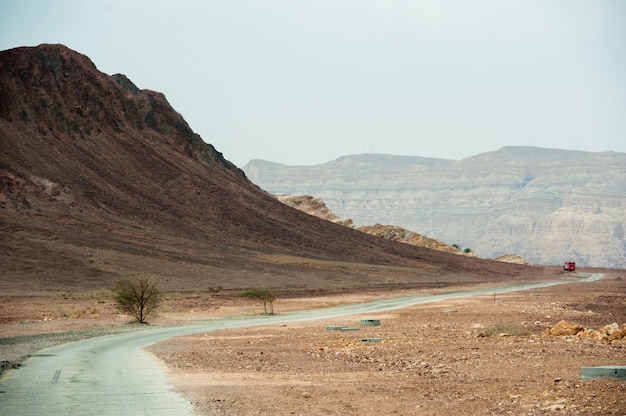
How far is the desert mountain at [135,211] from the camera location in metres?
101

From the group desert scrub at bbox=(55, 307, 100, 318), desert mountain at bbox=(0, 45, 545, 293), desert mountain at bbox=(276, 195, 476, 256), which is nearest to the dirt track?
desert scrub at bbox=(55, 307, 100, 318)

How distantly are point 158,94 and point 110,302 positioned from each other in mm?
95596

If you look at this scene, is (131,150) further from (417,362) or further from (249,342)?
(417,362)

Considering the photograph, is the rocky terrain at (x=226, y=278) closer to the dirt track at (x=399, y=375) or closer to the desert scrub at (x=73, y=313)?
the dirt track at (x=399, y=375)

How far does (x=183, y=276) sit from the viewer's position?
3942 inches

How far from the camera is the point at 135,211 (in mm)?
123625

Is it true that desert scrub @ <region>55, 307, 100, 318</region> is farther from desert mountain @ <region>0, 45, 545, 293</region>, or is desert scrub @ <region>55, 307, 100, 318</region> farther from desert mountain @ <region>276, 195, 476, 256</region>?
desert mountain @ <region>276, 195, 476, 256</region>

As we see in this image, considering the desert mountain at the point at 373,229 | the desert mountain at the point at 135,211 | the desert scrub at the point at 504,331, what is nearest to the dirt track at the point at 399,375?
the desert scrub at the point at 504,331

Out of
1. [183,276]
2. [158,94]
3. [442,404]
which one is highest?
[158,94]

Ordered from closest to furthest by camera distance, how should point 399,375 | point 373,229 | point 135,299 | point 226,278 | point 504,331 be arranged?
point 399,375 → point 504,331 → point 135,299 → point 226,278 → point 373,229

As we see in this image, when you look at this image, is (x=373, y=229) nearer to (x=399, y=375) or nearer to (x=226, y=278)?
(x=226, y=278)

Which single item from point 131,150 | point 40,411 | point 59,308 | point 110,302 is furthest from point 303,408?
point 131,150

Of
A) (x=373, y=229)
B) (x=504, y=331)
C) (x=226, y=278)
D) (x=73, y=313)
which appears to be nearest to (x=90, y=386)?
(x=504, y=331)

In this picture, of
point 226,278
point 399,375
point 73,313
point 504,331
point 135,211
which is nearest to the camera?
point 399,375
